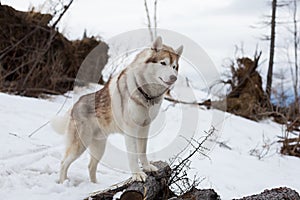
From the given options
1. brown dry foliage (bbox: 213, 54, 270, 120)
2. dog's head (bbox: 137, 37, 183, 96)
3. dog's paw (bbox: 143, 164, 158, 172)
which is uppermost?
dog's head (bbox: 137, 37, 183, 96)

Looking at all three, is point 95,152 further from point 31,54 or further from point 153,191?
point 31,54

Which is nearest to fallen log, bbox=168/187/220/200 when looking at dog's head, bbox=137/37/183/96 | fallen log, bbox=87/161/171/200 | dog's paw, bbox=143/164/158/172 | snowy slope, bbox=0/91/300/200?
fallen log, bbox=87/161/171/200

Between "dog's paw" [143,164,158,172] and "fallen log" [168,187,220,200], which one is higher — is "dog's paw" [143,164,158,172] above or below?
above

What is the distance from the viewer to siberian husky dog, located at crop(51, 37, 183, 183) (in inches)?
113

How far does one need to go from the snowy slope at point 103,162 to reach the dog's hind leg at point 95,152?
0.11 metres

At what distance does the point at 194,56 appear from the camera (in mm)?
3123

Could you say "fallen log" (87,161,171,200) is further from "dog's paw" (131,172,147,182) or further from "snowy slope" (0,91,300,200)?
"snowy slope" (0,91,300,200)

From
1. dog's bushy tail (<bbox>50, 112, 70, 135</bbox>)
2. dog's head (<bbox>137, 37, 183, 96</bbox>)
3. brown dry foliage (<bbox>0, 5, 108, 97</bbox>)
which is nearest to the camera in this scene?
dog's head (<bbox>137, 37, 183, 96</bbox>)

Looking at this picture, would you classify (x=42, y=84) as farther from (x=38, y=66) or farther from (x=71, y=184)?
(x=71, y=184)

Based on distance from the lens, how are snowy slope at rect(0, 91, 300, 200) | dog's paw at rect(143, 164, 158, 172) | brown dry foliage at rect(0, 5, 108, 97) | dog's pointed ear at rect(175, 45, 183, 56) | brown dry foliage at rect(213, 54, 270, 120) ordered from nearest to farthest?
dog's pointed ear at rect(175, 45, 183, 56)
dog's paw at rect(143, 164, 158, 172)
snowy slope at rect(0, 91, 300, 200)
brown dry foliage at rect(0, 5, 108, 97)
brown dry foliage at rect(213, 54, 270, 120)

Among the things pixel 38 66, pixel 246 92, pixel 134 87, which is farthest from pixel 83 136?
pixel 246 92

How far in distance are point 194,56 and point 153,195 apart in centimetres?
123

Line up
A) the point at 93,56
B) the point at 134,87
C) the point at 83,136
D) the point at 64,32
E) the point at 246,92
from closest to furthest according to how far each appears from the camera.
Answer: the point at 134,87, the point at 83,136, the point at 93,56, the point at 64,32, the point at 246,92

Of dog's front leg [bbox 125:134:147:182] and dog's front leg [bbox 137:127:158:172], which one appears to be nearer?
dog's front leg [bbox 125:134:147:182]
